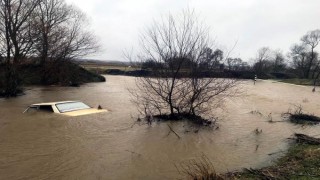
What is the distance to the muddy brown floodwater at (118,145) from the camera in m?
8.09

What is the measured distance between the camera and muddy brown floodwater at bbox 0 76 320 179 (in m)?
8.09

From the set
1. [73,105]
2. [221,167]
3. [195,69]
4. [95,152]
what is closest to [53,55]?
[73,105]

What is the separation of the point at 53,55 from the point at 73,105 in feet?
62.8

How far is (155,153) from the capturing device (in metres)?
9.60

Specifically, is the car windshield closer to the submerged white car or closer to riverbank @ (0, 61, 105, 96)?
the submerged white car

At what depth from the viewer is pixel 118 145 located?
33.7ft

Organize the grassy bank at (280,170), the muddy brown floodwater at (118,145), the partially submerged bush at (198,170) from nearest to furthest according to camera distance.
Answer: the partially submerged bush at (198,170) < the grassy bank at (280,170) < the muddy brown floodwater at (118,145)

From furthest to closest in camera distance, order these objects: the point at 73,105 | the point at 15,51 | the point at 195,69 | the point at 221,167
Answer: the point at 15,51
the point at 73,105
the point at 195,69
the point at 221,167

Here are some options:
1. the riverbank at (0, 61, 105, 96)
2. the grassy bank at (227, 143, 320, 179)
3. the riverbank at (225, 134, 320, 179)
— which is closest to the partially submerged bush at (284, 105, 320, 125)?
the riverbank at (225, 134, 320, 179)

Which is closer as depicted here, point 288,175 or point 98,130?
point 288,175

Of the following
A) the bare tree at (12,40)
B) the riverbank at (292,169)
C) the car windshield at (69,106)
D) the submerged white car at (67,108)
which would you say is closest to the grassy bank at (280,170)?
the riverbank at (292,169)

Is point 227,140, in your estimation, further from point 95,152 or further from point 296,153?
point 95,152

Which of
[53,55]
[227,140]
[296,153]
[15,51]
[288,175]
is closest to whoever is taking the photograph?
[288,175]

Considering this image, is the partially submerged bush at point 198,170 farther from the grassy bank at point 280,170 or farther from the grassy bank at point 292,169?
the grassy bank at point 292,169
